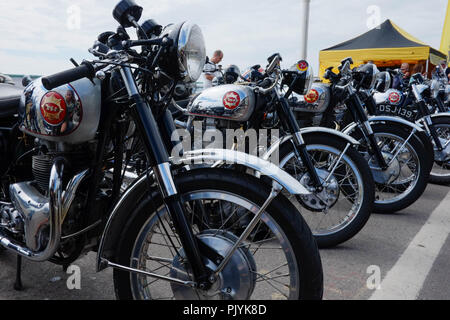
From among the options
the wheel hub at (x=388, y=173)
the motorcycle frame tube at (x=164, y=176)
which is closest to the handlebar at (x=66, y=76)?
the motorcycle frame tube at (x=164, y=176)

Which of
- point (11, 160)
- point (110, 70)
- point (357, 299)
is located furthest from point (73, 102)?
point (357, 299)

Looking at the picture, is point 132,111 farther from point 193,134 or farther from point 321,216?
point 321,216

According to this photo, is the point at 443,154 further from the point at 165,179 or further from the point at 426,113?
the point at 165,179

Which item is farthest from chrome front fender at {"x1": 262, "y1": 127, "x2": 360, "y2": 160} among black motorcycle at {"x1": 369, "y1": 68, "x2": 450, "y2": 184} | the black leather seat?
black motorcycle at {"x1": 369, "y1": 68, "x2": 450, "y2": 184}

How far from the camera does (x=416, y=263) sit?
7.93 ft

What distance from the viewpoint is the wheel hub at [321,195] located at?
2.65 meters

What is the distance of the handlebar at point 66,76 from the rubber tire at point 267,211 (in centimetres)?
51

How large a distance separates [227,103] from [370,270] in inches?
55.7

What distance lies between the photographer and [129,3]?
1517 mm

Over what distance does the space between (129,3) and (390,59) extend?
10.2 metres

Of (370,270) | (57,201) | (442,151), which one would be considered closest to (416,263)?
(370,270)

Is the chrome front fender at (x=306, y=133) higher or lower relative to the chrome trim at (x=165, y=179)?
lower

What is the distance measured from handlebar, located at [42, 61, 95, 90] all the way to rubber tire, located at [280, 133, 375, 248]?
160cm

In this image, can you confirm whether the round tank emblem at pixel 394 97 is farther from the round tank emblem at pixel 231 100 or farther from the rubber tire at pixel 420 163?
the round tank emblem at pixel 231 100
